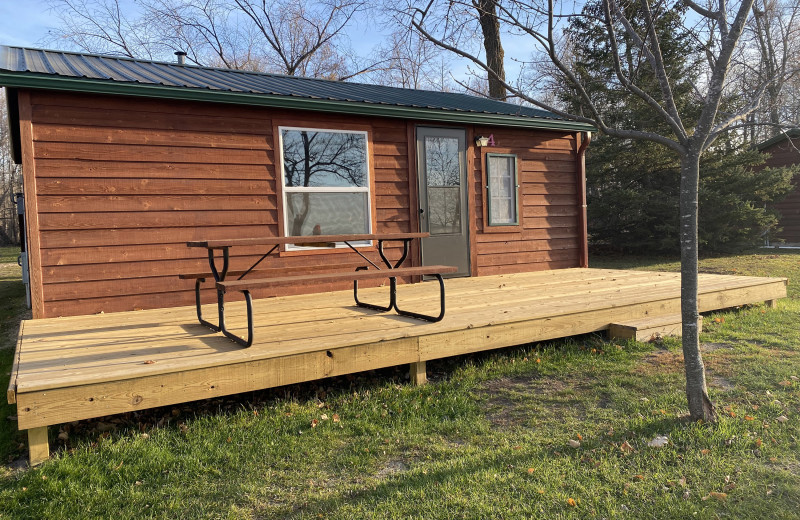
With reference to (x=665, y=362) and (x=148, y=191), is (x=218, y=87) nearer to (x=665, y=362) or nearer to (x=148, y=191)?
(x=148, y=191)

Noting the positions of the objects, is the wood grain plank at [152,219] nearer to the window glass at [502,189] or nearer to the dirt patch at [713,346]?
the window glass at [502,189]

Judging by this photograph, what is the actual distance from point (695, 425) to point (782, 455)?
0.37 meters

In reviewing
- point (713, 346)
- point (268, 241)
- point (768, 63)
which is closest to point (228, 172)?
point (268, 241)

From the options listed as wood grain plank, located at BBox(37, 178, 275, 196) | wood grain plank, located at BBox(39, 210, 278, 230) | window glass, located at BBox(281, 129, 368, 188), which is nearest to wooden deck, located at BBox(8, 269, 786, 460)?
wood grain plank, located at BBox(39, 210, 278, 230)

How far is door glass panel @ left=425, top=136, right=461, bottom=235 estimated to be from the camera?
6547 millimetres

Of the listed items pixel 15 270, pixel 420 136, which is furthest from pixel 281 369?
pixel 15 270

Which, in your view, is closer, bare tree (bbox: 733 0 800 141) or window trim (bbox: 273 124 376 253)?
bare tree (bbox: 733 0 800 141)

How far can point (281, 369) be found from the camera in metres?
3.12

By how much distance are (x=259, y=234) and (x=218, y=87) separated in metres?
1.52

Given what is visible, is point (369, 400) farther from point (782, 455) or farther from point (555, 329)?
point (782, 455)

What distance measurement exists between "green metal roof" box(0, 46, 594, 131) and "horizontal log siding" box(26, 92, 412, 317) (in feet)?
0.85

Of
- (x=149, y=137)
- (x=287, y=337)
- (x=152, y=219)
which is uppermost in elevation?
(x=149, y=137)

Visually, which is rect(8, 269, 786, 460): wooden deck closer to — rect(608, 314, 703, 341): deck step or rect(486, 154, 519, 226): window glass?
rect(608, 314, 703, 341): deck step

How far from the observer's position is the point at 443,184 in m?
6.64
